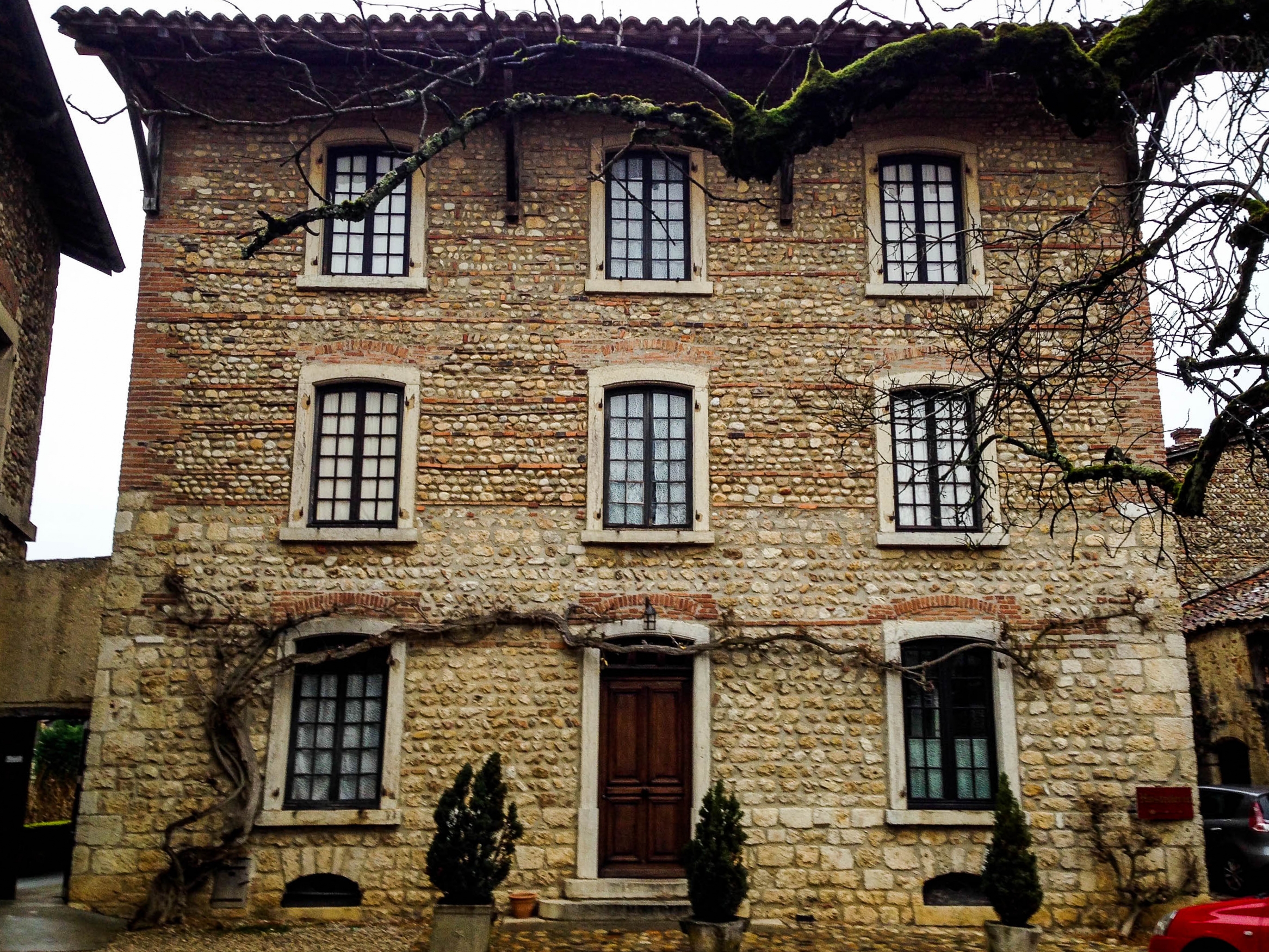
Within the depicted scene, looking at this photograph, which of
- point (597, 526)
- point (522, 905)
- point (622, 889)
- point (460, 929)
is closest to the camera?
point (460, 929)

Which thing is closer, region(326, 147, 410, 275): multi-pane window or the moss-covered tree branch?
the moss-covered tree branch

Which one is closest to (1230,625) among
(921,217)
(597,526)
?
(921,217)

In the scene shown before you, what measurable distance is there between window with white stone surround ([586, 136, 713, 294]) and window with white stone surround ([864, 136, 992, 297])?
1932mm

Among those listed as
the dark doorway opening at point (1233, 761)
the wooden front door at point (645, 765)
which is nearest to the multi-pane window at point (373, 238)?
the wooden front door at point (645, 765)

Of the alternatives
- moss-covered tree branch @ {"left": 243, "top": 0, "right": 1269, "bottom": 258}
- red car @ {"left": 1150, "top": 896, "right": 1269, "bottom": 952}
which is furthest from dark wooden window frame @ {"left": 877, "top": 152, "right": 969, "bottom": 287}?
red car @ {"left": 1150, "top": 896, "right": 1269, "bottom": 952}

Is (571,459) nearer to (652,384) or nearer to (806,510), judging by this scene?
(652,384)

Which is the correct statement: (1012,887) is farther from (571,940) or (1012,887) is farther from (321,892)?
(321,892)

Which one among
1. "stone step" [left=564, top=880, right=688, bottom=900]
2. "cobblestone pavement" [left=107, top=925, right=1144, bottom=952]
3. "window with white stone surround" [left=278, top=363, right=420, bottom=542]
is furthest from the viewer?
"window with white stone surround" [left=278, top=363, right=420, bottom=542]

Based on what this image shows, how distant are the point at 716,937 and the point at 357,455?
20.1 ft

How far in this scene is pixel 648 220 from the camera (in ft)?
41.6

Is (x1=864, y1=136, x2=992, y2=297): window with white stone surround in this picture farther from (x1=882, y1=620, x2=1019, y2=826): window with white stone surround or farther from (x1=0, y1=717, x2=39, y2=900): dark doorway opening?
(x1=0, y1=717, x2=39, y2=900): dark doorway opening

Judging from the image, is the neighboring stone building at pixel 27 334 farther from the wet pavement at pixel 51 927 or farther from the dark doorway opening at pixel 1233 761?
the dark doorway opening at pixel 1233 761

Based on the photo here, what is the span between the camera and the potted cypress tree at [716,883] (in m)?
9.10

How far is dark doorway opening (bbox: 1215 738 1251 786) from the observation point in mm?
18172
